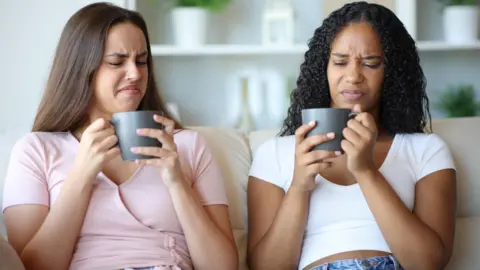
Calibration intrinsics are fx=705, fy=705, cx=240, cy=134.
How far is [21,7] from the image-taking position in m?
2.77

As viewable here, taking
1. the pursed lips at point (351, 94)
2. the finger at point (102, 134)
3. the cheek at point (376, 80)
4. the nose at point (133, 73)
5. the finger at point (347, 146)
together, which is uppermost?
the nose at point (133, 73)

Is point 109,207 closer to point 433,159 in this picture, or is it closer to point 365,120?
point 365,120

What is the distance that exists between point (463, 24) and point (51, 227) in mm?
1974

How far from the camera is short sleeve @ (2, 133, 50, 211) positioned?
1562 mm

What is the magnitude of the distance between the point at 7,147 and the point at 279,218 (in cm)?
77

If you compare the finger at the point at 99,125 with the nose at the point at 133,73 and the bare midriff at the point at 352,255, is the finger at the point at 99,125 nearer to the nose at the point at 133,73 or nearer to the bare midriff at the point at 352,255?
the nose at the point at 133,73

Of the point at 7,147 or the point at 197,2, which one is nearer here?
the point at 7,147

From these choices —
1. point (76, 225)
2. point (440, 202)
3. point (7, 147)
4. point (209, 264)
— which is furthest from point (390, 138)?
point (7, 147)

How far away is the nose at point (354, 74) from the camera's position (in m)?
1.72

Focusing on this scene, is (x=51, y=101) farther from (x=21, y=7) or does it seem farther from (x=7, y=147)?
(x=21, y=7)

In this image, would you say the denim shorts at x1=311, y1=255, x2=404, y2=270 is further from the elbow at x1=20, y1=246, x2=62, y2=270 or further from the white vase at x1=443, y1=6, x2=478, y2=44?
the white vase at x1=443, y1=6, x2=478, y2=44

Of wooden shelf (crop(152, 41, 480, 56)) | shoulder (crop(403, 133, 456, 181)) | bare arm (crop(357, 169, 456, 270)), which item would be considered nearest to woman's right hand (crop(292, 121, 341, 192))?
bare arm (crop(357, 169, 456, 270))

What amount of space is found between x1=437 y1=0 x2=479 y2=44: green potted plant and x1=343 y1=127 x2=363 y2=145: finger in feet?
5.00

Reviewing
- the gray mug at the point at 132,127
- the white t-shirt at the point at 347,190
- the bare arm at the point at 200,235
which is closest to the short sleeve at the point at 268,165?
the white t-shirt at the point at 347,190
